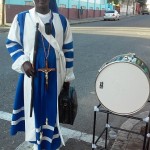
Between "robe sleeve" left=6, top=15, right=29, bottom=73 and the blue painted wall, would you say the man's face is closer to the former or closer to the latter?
"robe sleeve" left=6, top=15, right=29, bottom=73

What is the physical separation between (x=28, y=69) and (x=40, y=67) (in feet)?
0.45

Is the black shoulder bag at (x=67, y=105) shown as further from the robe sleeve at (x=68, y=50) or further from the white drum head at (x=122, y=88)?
the white drum head at (x=122, y=88)

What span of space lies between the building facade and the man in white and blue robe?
18.5m

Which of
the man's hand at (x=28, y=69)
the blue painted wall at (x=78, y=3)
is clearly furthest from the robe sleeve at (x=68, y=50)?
the blue painted wall at (x=78, y=3)

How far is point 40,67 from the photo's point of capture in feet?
10.3

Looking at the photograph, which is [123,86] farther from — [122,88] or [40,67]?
[40,67]

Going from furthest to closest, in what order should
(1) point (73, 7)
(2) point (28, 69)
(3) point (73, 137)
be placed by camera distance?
(1) point (73, 7) → (3) point (73, 137) → (2) point (28, 69)

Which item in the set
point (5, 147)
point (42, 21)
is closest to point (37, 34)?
point (42, 21)

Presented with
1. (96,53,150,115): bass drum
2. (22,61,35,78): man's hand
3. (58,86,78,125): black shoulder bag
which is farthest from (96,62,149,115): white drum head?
(22,61,35,78): man's hand

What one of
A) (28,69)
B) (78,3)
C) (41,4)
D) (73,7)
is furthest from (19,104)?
(78,3)

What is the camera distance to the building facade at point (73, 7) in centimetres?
2520

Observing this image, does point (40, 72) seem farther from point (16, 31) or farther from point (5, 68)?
point (5, 68)

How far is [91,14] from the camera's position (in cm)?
4556

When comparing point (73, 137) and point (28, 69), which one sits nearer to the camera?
point (28, 69)
